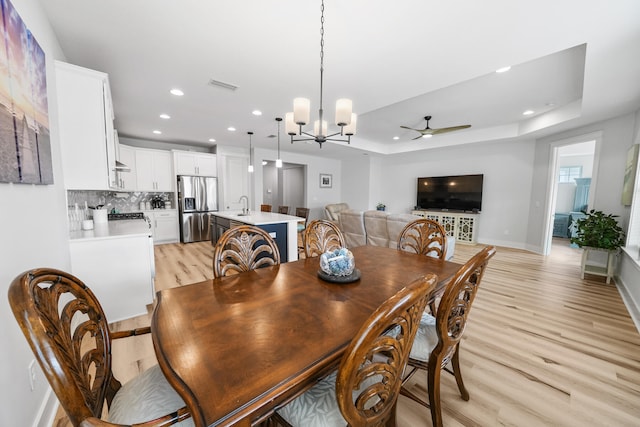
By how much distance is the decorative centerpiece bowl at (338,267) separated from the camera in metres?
1.46

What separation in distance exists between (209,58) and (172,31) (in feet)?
1.32

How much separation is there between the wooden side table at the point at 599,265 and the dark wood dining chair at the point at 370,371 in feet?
14.9

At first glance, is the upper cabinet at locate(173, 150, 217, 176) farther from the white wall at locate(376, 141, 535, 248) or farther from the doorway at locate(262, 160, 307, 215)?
the white wall at locate(376, 141, 535, 248)

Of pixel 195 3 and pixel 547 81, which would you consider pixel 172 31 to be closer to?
pixel 195 3

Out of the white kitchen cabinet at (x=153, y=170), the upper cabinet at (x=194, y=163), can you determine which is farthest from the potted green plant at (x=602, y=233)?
the white kitchen cabinet at (x=153, y=170)

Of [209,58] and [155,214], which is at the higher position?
[209,58]

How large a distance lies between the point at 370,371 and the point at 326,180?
7.79 metres

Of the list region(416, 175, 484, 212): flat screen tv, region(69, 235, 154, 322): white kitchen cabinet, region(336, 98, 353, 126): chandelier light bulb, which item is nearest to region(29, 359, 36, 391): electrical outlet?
region(69, 235, 154, 322): white kitchen cabinet

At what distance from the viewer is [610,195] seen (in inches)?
148

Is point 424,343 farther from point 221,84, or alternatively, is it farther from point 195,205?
point 195,205

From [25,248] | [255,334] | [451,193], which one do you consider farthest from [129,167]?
[451,193]

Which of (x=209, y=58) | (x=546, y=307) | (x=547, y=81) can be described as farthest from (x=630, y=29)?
(x=209, y=58)

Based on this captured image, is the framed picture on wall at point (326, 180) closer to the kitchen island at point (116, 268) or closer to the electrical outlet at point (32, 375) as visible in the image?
the kitchen island at point (116, 268)

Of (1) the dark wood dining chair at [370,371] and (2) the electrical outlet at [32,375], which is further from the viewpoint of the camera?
(2) the electrical outlet at [32,375]
